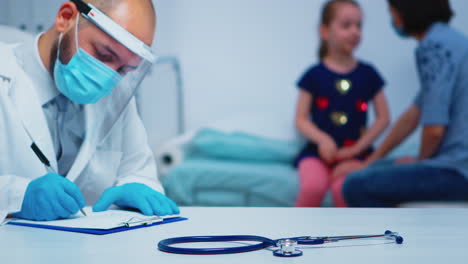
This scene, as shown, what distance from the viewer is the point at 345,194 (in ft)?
5.70

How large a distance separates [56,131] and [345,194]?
100cm

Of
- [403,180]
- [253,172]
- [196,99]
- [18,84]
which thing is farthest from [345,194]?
[196,99]

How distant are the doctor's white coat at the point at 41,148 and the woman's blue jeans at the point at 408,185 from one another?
30.2 inches

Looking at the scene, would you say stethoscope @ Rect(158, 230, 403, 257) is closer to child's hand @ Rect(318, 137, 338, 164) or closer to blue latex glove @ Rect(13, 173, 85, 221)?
blue latex glove @ Rect(13, 173, 85, 221)

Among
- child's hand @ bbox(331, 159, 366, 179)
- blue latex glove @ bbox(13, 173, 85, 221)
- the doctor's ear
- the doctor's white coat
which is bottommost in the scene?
blue latex glove @ bbox(13, 173, 85, 221)

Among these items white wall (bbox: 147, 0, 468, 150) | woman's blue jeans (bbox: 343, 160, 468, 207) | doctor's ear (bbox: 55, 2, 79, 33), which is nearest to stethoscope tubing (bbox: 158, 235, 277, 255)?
doctor's ear (bbox: 55, 2, 79, 33)

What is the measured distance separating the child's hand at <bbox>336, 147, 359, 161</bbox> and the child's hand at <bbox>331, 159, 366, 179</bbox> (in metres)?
0.06

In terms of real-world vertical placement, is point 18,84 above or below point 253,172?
below

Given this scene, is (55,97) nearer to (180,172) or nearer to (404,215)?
(404,215)

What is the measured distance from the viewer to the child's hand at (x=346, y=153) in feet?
7.34

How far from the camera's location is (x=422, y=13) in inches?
70.5

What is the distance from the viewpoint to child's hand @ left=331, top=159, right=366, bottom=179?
6.88 feet

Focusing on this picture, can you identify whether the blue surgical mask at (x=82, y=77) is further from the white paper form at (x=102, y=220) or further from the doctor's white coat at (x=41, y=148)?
the white paper form at (x=102, y=220)

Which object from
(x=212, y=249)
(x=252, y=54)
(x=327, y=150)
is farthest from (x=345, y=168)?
(x=212, y=249)
